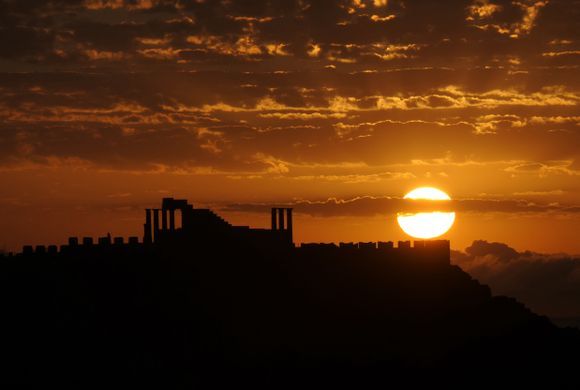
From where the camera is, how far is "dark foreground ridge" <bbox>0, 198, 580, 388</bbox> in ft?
183

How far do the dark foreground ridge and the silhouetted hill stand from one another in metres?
0.06

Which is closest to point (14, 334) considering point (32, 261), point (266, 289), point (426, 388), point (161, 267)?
point (32, 261)

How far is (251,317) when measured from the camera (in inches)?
2395

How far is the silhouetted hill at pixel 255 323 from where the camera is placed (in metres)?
55.6

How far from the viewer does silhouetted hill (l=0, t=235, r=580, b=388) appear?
55.6 metres

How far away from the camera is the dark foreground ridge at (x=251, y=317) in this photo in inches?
2192

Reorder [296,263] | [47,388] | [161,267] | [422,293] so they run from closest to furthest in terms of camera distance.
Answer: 1. [47,388]
2. [161,267]
3. [296,263]
4. [422,293]

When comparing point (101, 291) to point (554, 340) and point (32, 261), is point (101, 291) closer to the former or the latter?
point (32, 261)

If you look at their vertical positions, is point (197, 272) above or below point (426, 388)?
above

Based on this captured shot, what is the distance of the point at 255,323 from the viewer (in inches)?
2389

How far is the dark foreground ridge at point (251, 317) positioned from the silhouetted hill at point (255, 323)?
0.06 m

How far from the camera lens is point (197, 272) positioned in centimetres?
5991

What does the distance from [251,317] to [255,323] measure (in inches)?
13.3

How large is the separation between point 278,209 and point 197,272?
262 inches
